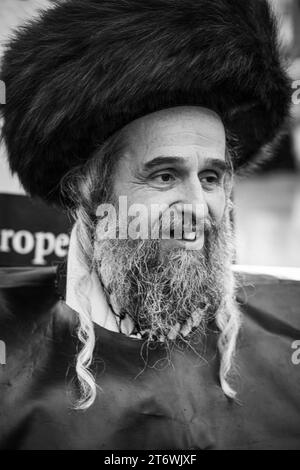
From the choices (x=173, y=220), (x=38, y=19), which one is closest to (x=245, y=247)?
(x=173, y=220)

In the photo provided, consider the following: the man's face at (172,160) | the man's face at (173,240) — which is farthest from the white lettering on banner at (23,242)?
the man's face at (172,160)

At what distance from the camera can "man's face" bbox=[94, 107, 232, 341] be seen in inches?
75.3

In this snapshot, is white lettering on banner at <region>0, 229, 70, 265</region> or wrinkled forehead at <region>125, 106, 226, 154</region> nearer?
wrinkled forehead at <region>125, 106, 226, 154</region>

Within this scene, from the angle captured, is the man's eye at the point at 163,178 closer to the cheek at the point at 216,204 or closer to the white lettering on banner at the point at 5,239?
the cheek at the point at 216,204

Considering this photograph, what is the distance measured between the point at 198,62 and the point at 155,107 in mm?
202

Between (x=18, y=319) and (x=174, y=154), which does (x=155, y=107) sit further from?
(x=18, y=319)

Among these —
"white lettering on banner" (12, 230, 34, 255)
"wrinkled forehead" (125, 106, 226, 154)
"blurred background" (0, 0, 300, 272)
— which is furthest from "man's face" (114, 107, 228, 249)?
"white lettering on banner" (12, 230, 34, 255)

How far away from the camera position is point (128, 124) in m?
1.92

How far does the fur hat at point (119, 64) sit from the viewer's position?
178cm

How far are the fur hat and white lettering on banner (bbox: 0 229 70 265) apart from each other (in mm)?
393

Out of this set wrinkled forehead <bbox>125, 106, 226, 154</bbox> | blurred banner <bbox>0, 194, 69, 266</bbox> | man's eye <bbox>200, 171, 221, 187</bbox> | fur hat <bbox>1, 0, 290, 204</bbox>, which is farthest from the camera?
blurred banner <bbox>0, 194, 69, 266</bbox>

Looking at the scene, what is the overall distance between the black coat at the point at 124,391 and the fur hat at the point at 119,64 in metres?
0.57

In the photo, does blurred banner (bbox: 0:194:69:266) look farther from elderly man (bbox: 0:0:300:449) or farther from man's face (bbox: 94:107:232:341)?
man's face (bbox: 94:107:232:341)

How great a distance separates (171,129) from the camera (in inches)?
75.2
